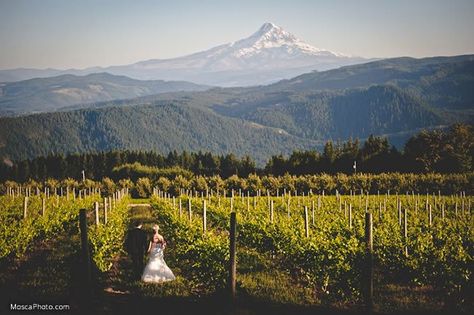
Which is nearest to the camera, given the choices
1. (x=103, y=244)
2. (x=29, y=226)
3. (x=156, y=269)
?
(x=156, y=269)

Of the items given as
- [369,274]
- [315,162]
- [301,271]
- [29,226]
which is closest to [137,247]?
[301,271]

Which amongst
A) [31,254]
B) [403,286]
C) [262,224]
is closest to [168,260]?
[262,224]

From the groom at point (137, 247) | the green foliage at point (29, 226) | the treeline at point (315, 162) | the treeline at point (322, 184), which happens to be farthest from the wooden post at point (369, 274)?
the treeline at point (315, 162)

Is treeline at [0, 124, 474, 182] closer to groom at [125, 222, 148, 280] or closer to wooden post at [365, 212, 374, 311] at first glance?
groom at [125, 222, 148, 280]

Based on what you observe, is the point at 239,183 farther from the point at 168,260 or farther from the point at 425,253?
the point at 425,253

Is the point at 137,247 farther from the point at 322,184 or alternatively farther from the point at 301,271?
the point at 322,184

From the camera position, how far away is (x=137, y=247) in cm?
1441

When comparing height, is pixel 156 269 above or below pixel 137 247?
below

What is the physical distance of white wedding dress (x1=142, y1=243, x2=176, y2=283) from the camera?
1374 cm

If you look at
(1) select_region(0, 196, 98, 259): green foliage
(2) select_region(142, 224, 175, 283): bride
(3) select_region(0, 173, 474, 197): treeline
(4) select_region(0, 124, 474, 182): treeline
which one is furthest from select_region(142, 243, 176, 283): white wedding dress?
(4) select_region(0, 124, 474, 182): treeline

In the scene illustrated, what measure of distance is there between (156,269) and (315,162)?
248ft

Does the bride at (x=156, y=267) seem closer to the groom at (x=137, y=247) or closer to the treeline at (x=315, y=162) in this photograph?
the groom at (x=137, y=247)

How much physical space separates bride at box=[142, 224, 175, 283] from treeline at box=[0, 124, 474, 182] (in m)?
63.9

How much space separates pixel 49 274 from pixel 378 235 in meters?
10.3
